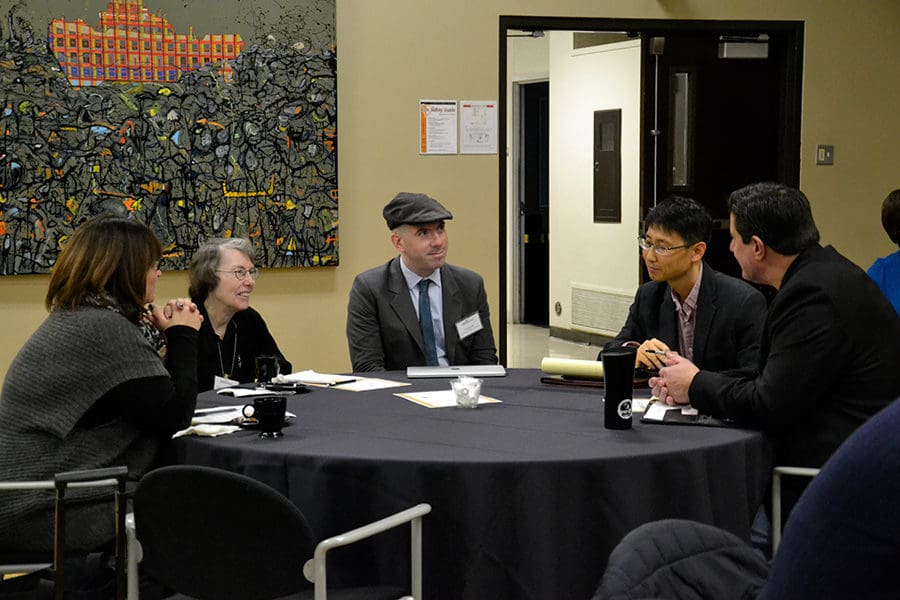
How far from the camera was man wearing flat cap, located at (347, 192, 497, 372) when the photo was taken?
4.31 metres

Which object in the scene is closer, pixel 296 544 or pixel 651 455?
pixel 296 544

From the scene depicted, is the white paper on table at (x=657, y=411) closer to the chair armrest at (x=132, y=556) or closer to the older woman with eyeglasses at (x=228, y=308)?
the chair armrest at (x=132, y=556)

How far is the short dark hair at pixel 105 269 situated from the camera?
2.91m

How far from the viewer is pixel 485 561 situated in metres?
2.63

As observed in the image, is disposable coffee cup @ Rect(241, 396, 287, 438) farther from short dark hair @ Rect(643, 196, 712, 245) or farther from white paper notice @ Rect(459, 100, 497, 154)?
white paper notice @ Rect(459, 100, 497, 154)

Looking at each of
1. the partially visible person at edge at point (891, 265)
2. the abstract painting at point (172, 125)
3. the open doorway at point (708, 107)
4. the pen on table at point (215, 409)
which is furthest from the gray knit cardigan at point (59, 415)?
the open doorway at point (708, 107)

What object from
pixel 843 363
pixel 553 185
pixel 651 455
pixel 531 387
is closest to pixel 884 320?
pixel 843 363

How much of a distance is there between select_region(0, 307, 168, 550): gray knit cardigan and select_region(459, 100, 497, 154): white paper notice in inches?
153

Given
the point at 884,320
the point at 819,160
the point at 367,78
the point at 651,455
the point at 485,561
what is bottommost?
the point at 485,561

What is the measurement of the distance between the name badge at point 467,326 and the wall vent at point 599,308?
485 centimetres

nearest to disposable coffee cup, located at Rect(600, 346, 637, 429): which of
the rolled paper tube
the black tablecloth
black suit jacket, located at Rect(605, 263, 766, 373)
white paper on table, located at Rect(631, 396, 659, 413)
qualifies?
the black tablecloth

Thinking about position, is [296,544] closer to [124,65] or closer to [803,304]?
[803,304]

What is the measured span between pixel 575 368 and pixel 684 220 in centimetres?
66

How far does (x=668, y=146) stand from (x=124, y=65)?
3491 millimetres
